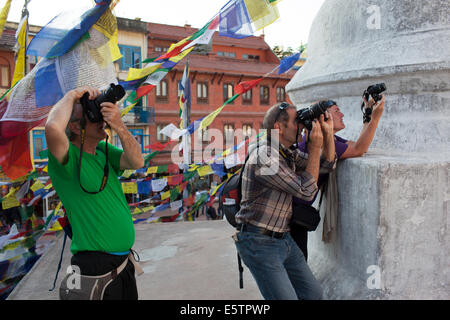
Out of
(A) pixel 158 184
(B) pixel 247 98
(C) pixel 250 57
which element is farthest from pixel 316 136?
(C) pixel 250 57

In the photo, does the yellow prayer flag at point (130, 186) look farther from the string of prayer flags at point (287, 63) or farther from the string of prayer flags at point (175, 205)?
the string of prayer flags at point (287, 63)

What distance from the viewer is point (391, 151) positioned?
2689 millimetres

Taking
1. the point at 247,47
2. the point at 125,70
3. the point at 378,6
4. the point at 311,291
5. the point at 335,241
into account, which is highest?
the point at 247,47

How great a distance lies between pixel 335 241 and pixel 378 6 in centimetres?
189

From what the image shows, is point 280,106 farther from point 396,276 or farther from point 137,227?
point 137,227

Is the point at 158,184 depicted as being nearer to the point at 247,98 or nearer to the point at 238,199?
the point at 238,199

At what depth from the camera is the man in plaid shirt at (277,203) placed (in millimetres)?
2035

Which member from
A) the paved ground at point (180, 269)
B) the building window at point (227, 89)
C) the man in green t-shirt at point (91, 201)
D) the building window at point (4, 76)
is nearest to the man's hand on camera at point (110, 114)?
the man in green t-shirt at point (91, 201)

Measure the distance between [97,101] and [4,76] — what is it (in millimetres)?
18949

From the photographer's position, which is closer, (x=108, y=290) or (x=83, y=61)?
(x=108, y=290)

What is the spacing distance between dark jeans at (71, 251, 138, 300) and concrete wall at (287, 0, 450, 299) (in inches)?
58.9

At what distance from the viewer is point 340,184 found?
2.65 metres

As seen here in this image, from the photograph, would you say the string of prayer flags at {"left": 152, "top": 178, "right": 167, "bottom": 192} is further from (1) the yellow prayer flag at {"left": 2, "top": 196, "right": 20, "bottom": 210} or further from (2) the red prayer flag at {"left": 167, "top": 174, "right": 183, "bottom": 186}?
(1) the yellow prayer flag at {"left": 2, "top": 196, "right": 20, "bottom": 210}
